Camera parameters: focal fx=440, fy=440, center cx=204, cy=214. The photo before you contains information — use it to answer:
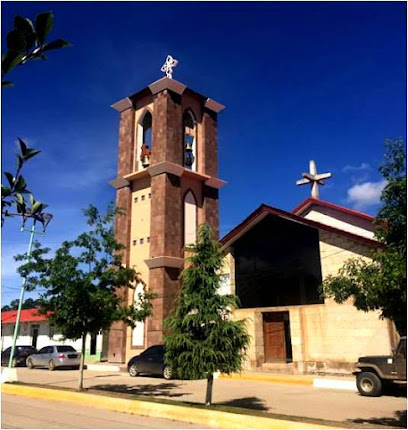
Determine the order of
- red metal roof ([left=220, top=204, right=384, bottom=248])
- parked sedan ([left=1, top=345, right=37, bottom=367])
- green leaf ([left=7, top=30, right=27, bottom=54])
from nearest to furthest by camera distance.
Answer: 1. green leaf ([left=7, top=30, right=27, bottom=54])
2. red metal roof ([left=220, top=204, right=384, bottom=248])
3. parked sedan ([left=1, top=345, right=37, bottom=367])

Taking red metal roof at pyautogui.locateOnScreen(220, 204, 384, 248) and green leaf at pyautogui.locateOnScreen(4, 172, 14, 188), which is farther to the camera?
red metal roof at pyautogui.locateOnScreen(220, 204, 384, 248)

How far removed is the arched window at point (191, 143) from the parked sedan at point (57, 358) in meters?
14.1

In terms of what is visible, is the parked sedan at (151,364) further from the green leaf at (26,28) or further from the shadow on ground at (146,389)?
the green leaf at (26,28)

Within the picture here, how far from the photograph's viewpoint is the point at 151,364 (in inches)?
810

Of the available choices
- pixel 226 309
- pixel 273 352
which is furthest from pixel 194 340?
pixel 273 352

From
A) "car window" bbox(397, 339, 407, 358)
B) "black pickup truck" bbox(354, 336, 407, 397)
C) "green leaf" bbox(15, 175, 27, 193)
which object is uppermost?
"green leaf" bbox(15, 175, 27, 193)

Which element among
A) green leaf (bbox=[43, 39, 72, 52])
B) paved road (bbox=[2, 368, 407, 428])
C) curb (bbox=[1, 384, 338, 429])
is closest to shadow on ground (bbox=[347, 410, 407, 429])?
paved road (bbox=[2, 368, 407, 428])

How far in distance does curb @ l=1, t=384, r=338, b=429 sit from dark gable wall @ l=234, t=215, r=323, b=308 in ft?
36.8

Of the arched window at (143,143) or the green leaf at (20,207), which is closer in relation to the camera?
the green leaf at (20,207)

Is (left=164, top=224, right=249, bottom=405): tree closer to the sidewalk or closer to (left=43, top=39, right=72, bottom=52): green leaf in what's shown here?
the sidewalk

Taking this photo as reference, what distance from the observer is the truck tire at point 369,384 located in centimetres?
1360

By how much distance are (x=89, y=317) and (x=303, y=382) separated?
28.1 ft

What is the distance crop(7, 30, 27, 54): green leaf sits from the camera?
112 inches

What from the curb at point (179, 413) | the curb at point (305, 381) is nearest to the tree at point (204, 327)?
the curb at point (179, 413)
